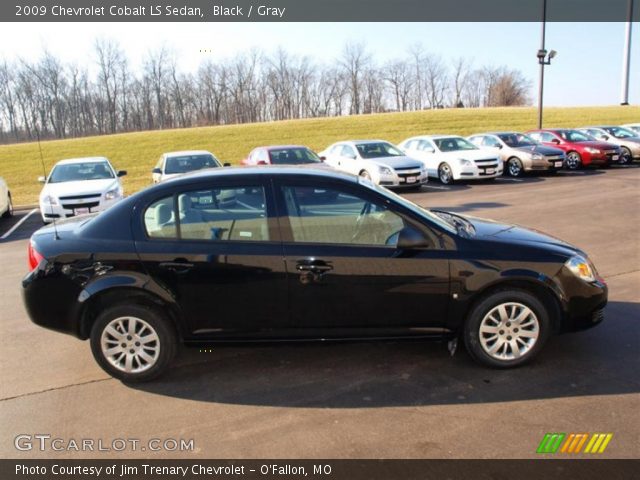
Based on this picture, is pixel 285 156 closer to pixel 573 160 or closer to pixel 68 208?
pixel 68 208

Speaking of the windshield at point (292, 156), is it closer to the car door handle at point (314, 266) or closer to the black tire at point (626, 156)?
the car door handle at point (314, 266)

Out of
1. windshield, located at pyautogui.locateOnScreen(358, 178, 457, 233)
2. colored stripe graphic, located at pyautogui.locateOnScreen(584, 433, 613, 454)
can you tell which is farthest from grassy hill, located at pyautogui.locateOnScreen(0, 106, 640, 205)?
colored stripe graphic, located at pyautogui.locateOnScreen(584, 433, 613, 454)

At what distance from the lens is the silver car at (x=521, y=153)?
18344 millimetres

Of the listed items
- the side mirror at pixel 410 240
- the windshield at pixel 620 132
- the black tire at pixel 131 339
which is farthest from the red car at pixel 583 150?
the black tire at pixel 131 339

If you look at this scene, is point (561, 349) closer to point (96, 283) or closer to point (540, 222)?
point (96, 283)

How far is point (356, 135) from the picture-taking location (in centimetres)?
4538

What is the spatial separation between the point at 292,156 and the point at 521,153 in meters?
8.53

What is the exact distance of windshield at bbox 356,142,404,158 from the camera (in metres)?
17.0

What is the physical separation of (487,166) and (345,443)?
50.5 ft

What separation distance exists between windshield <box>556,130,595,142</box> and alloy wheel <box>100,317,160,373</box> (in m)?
20.7

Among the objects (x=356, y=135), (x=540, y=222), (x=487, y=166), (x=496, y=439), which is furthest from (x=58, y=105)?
(x=496, y=439)

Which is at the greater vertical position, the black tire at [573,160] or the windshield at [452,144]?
the windshield at [452,144]

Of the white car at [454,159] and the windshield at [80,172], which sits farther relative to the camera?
the white car at [454,159]

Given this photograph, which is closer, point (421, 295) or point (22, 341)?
point (421, 295)
